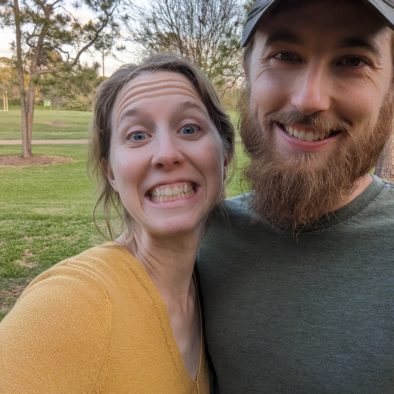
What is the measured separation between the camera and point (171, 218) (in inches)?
55.7

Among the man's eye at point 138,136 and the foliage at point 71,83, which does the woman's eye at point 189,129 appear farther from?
the foliage at point 71,83

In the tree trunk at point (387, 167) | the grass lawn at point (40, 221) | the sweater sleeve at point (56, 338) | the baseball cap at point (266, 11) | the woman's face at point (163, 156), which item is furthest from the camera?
the tree trunk at point (387, 167)

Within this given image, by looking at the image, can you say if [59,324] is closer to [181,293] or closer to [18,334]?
[18,334]

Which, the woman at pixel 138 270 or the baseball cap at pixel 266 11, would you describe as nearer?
the woman at pixel 138 270

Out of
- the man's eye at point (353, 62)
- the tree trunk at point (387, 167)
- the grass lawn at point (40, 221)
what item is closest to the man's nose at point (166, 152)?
the grass lawn at point (40, 221)

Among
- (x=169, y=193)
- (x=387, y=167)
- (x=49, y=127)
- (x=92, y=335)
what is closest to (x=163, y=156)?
(x=169, y=193)

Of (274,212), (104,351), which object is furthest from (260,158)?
(104,351)

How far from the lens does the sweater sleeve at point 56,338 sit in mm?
983

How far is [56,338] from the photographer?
103cm

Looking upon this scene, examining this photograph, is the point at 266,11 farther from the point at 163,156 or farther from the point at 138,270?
the point at 138,270

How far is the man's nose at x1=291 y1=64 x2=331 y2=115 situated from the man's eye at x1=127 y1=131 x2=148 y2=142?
0.50m

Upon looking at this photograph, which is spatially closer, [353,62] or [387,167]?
[353,62]

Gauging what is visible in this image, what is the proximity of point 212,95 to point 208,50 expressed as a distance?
15904 mm

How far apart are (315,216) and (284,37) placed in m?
0.58
